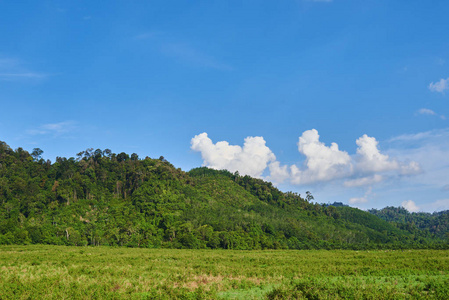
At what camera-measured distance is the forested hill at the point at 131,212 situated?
366 feet

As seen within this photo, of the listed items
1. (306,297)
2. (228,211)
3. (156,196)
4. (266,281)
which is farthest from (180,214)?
(306,297)

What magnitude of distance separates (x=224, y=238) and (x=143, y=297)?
91.5 metres

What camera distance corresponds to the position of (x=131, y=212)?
444 ft

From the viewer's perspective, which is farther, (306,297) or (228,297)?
(228,297)

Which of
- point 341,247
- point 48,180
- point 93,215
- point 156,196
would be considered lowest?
point 341,247

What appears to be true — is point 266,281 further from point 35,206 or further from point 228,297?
point 35,206

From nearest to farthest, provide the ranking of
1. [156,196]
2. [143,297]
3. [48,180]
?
1. [143,297]
2. [156,196]
3. [48,180]

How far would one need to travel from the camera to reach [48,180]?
162 metres

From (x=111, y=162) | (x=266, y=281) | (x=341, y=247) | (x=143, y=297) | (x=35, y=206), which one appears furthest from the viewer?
(x=111, y=162)

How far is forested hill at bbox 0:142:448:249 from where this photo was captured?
111500 mm

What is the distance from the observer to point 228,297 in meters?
23.5

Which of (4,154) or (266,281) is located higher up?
(4,154)

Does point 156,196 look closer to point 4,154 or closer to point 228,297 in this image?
point 4,154

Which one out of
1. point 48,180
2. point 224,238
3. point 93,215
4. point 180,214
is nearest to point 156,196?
point 180,214
